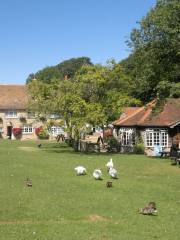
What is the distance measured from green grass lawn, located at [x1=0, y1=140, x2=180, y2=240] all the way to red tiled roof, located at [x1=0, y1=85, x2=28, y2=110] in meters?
51.2

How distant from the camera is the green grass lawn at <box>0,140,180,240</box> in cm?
1439

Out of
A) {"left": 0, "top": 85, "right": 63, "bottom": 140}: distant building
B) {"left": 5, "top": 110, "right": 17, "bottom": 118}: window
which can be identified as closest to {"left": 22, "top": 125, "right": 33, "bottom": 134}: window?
{"left": 0, "top": 85, "right": 63, "bottom": 140}: distant building

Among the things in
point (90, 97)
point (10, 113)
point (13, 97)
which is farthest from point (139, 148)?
point (13, 97)

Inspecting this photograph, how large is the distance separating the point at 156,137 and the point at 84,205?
1292 inches

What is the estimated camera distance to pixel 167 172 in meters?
31.2

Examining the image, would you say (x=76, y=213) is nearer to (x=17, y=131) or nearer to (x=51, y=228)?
(x=51, y=228)

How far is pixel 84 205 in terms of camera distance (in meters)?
18.5

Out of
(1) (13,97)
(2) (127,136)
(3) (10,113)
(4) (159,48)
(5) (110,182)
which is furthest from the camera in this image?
(1) (13,97)

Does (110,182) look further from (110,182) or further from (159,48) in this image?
(159,48)

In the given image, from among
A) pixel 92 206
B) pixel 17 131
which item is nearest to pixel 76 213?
pixel 92 206

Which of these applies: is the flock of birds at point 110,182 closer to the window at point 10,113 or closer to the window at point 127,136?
the window at point 127,136

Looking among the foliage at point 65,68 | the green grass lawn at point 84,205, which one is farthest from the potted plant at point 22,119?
the green grass lawn at point 84,205

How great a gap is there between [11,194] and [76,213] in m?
4.57

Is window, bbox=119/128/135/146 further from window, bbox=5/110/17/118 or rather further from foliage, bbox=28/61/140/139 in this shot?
window, bbox=5/110/17/118
